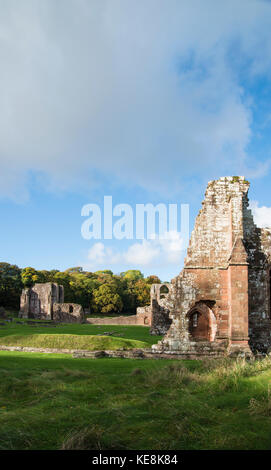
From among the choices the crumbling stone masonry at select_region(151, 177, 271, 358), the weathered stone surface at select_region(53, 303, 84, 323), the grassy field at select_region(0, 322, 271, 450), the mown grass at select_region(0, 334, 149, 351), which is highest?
the crumbling stone masonry at select_region(151, 177, 271, 358)

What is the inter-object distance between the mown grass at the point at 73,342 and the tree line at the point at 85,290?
39.4m

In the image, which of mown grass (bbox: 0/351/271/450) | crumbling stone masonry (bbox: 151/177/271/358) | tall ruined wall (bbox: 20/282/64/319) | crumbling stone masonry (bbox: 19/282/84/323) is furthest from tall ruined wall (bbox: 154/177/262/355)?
tall ruined wall (bbox: 20/282/64/319)

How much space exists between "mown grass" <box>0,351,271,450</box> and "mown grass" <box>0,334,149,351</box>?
5.24 m

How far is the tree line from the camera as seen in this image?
5512 centimetres

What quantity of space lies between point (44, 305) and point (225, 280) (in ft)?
130

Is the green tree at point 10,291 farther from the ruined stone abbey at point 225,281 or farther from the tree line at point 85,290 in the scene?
the ruined stone abbey at point 225,281

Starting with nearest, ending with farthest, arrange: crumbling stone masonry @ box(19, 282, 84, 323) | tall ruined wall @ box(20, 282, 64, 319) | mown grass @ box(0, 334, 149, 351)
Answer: mown grass @ box(0, 334, 149, 351)
crumbling stone masonry @ box(19, 282, 84, 323)
tall ruined wall @ box(20, 282, 64, 319)

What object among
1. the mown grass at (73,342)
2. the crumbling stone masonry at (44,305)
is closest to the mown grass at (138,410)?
the mown grass at (73,342)

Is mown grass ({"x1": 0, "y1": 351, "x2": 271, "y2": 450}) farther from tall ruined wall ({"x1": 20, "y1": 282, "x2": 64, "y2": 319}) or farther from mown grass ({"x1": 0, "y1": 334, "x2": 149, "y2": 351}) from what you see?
tall ruined wall ({"x1": 20, "y1": 282, "x2": 64, "y2": 319})

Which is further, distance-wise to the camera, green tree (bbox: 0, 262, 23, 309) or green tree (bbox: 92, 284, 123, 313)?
green tree (bbox: 92, 284, 123, 313)

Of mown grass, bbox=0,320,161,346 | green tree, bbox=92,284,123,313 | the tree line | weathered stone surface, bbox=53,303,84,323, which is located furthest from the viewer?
green tree, bbox=92,284,123,313

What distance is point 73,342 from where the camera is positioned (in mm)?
15352

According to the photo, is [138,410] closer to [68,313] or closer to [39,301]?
[68,313]
